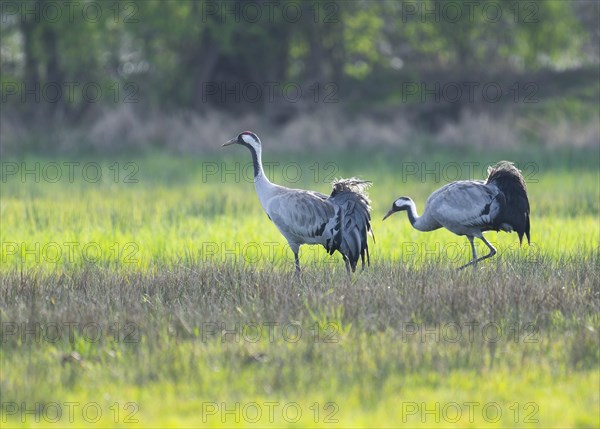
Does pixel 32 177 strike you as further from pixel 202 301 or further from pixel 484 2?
pixel 484 2

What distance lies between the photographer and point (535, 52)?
107ft

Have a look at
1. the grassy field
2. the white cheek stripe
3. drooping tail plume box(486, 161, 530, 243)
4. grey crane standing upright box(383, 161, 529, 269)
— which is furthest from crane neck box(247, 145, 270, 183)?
drooping tail plume box(486, 161, 530, 243)

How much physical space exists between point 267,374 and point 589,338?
2430 mm

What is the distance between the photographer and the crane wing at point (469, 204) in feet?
34.6

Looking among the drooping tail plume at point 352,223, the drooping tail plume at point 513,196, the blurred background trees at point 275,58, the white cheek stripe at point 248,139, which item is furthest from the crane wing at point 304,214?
the blurred background trees at point 275,58

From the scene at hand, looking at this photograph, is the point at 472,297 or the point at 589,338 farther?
the point at 472,297

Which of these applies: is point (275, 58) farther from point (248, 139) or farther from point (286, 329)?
point (286, 329)

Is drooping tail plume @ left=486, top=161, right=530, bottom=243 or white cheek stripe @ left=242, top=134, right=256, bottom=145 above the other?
white cheek stripe @ left=242, top=134, right=256, bottom=145

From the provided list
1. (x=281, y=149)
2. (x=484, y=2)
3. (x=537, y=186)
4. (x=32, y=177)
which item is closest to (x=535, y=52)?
(x=484, y=2)

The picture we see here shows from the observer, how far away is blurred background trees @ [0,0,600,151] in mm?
30125

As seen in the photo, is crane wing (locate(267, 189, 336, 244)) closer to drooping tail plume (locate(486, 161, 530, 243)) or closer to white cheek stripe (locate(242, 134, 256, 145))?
white cheek stripe (locate(242, 134, 256, 145))

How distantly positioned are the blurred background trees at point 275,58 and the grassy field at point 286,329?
55.5 ft

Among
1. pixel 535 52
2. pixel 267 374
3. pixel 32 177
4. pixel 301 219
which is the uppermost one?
pixel 535 52

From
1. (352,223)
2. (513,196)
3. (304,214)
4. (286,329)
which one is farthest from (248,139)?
(286,329)
